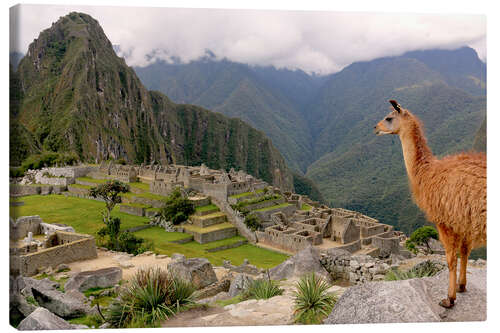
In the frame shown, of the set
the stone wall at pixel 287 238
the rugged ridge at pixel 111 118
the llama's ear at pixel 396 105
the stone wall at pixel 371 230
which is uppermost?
the rugged ridge at pixel 111 118

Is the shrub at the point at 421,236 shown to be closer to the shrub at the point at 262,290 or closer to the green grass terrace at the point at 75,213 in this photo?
the green grass terrace at the point at 75,213

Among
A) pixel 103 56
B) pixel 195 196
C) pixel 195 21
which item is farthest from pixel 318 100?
pixel 103 56

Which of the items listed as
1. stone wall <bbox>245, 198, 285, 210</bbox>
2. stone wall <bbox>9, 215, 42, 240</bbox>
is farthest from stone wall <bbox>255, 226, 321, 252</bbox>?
stone wall <bbox>9, 215, 42, 240</bbox>

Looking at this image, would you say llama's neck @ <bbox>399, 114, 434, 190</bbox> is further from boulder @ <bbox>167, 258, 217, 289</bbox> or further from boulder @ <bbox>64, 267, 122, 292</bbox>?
boulder @ <bbox>64, 267, 122, 292</bbox>

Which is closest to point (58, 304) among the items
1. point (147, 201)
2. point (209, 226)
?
point (209, 226)

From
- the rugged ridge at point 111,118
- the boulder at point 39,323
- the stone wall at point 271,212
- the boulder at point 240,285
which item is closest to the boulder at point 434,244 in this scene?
the stone wall at point 271,212

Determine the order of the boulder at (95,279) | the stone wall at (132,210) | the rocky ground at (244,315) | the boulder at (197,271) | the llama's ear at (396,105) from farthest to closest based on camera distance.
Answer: the stone wall at (132,210) < the boulder at (197,271) < the boulder at (95,279) < the rocky ground at (244,315) < the llama's ear at (396,105)
